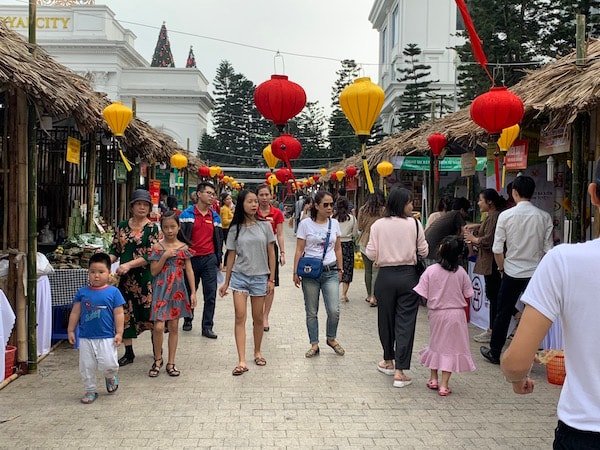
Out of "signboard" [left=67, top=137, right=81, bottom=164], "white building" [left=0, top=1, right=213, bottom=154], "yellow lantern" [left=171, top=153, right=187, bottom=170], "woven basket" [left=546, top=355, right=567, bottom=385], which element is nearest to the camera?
"woven basket" [left=546, top=355, right=567, bottom=385]

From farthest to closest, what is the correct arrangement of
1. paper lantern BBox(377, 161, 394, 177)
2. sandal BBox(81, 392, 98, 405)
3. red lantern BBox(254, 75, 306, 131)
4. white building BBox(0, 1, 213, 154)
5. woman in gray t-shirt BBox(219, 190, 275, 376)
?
1. white building BBox(0, 1, 213, 154)
2. paper lantern BBox(377, 161, 394, 177)
3. red lantern BBox(254, 75, 306, 131)
4. woman in gray t-shirt BBox(219, 190, 275, 376)
5. sandal BBox(81, 392, 98, 405)

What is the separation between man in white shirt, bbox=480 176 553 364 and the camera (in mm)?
6164

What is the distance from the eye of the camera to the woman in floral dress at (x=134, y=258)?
6.07 metres

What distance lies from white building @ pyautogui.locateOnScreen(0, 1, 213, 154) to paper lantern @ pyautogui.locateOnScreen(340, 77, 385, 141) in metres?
29.3

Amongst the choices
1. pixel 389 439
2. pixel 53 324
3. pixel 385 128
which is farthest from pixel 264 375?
pixel 385 128

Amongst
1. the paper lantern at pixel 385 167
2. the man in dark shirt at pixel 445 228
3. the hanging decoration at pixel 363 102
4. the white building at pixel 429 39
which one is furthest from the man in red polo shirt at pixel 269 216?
the white building at pixel 429 39

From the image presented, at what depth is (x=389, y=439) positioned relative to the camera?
4.39m

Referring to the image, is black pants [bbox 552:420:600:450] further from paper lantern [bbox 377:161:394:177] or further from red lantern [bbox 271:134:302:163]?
paper lantern [bbox 377:161:394:177]

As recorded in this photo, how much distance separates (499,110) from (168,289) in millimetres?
3744

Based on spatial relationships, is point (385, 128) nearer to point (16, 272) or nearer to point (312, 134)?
point (312, 134)

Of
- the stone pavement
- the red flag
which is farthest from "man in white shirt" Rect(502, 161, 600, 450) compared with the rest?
the red flag

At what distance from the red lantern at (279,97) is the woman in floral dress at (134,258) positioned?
5.81ft

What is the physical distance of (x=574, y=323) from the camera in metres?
2.06

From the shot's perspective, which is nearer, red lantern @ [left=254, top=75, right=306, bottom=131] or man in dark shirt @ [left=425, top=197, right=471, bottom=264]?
red lantern @ [left=254, top=75, right=306, bottom=131]
